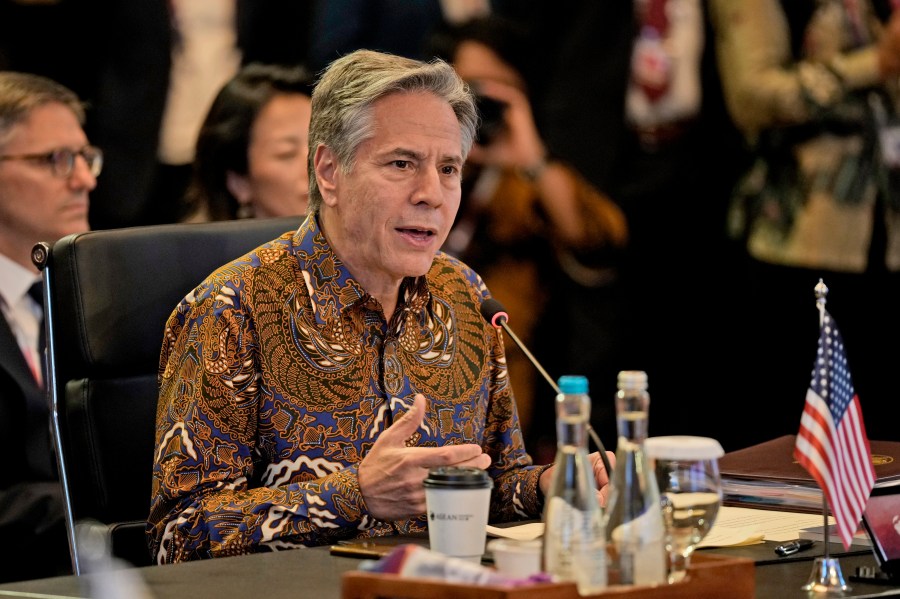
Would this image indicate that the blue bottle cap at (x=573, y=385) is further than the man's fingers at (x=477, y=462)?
No

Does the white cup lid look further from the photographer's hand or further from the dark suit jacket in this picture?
the photographer's hand

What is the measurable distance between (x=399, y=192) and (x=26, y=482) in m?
1.39

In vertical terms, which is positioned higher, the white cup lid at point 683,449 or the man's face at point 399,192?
the man's face at point 399,192

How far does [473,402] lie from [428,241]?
313mm

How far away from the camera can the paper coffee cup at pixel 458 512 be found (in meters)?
1.70

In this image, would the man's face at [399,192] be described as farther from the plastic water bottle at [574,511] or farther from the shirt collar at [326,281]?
the plastic water bottle at [574,511]

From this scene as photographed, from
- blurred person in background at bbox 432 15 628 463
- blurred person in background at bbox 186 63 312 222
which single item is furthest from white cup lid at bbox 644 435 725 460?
blurred person in background at bbox 432 15 628 463

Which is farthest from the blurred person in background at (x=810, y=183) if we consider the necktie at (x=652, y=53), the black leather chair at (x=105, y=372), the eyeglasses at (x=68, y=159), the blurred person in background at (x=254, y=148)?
the black leather chair at (x=105, y=372)

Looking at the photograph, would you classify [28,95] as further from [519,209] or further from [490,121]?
[519,209]

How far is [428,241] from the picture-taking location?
7.73ft

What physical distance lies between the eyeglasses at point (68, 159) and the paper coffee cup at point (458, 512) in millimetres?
2106

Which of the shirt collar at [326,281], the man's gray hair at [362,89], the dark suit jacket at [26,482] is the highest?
the man's gray hair at [362,89]

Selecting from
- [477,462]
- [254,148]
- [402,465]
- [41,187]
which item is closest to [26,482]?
[41,187]

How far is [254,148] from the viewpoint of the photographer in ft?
12.6
